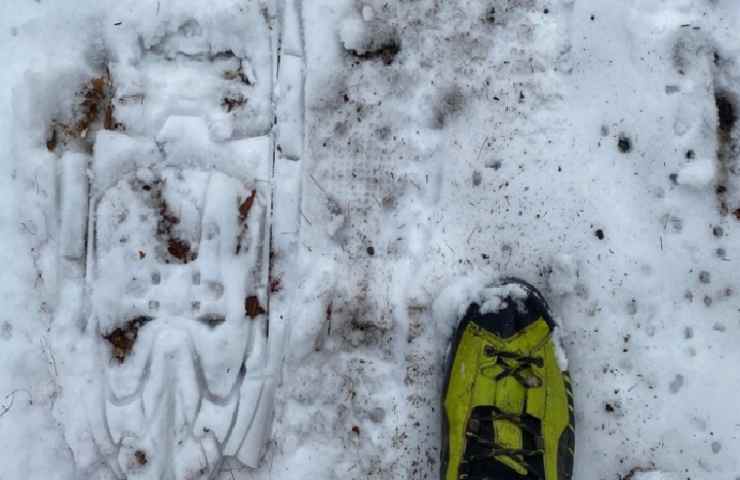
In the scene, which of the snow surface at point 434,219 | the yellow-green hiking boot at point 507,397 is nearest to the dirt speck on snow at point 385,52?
the snow surface at point 434,219

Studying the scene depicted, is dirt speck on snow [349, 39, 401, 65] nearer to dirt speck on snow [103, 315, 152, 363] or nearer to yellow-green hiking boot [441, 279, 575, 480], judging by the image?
yellow-green hiking boot [441, 279, 575, 480]

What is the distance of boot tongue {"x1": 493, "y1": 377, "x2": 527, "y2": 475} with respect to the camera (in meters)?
2.54

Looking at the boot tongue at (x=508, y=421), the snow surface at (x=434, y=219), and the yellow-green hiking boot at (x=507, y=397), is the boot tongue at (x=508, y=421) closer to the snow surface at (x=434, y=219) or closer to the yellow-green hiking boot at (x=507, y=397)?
the yellow-green hiking boot at (x=507, y=397)

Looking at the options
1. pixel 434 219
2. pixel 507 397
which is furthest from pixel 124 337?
pixel 507 397

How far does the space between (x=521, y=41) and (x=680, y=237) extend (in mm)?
959

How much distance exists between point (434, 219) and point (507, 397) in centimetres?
73

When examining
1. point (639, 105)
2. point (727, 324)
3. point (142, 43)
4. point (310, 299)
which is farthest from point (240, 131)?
point (727, 324)

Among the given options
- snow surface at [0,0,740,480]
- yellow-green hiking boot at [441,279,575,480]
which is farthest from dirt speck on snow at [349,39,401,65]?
yellow-green hiking boot at [441,279,575,480]

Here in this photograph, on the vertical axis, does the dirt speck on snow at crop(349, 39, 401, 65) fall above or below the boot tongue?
above

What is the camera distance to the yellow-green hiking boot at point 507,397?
252 cm

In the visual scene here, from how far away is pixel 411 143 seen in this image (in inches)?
102

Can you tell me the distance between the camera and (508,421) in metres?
2.55

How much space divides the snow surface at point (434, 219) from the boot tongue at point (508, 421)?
227 mm

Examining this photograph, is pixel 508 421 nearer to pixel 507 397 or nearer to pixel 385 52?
pixel 507 397
